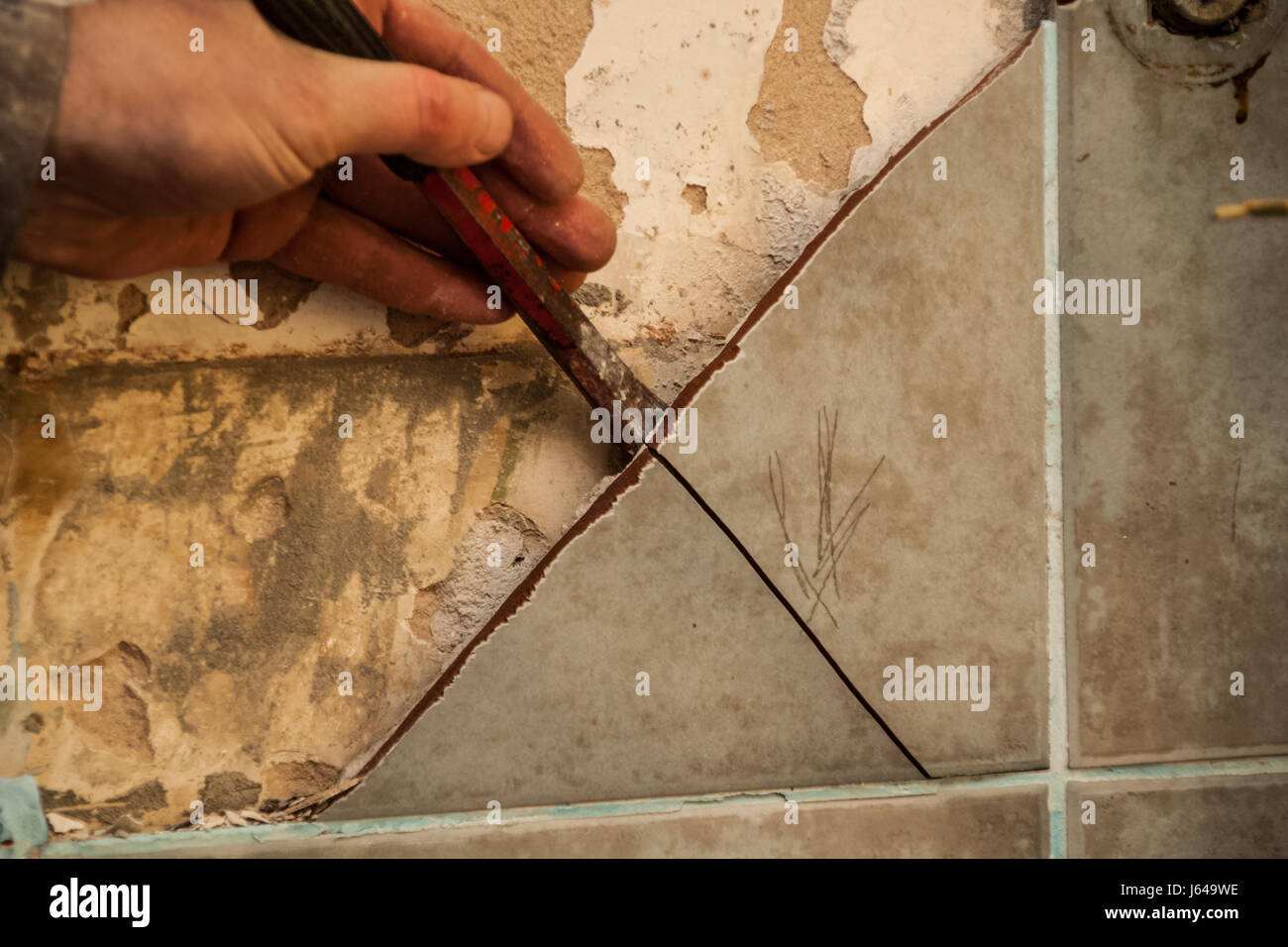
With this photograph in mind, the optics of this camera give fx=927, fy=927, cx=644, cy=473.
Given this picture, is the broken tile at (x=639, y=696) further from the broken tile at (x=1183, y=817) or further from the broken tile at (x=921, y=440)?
the broken tile at (x=1183, y=817)

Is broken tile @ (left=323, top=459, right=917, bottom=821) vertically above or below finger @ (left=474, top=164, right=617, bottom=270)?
below

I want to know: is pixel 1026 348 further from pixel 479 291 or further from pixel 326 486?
pixel 326 486

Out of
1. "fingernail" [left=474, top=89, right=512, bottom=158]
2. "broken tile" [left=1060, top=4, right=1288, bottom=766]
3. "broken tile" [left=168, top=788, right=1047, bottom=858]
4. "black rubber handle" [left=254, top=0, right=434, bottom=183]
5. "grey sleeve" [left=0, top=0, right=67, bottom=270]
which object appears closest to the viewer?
"grey sleeve" [left=0, top=0, right=67, bottom=270]

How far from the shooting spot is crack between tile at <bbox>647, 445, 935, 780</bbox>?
1.61m

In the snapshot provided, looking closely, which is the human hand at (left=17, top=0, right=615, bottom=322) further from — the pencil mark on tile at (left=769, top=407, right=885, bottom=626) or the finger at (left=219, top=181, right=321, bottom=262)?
the pencil mark on tile at (left=769, top=407, right=885, bottom=626)

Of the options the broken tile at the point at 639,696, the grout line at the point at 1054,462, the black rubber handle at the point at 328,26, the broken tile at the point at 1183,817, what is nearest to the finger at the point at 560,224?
the black rubber handle at the point at 328,26


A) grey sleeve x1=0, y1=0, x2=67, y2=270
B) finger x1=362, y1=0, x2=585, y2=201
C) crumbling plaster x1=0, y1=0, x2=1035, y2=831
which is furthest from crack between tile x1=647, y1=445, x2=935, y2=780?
grey sleeve x1=0, y1=0, x2=67, y2=270

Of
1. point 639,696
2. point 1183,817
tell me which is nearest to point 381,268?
point 639,696

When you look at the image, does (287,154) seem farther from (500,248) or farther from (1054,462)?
(1054,462)

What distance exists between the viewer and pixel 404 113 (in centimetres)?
128

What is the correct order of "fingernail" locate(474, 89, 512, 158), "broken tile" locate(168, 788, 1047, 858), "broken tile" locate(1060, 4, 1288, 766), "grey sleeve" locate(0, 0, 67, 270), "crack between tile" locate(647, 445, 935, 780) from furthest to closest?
"broken tile" locate(1060, 4, 1288, 766) → "crack between tile" locate(647, 445, 935, 780) → "broken tile" locate(168, 788, 1047, 858) → "fingernail" locate(474, 89, 512, 158) → "grey sleeve" locate(0, 0, 67, 270)

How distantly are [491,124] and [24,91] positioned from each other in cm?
60

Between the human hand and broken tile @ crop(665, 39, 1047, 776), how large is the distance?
1.39ft

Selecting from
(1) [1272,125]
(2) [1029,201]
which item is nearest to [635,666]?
(2) [1029,201]
